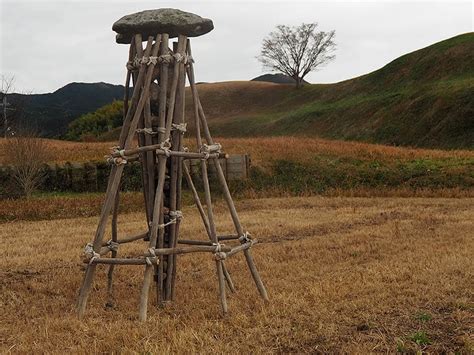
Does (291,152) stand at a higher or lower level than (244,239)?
higher

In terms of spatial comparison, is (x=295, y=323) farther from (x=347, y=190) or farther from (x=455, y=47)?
(x=455, y=47)

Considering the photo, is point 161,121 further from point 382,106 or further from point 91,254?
point 382,106

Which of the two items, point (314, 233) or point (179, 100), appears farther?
point (314, 233)

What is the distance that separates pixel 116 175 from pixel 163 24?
1876mm

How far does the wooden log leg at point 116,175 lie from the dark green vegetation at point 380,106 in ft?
93.7

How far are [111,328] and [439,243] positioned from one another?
6357 mm

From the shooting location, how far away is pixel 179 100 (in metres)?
6.27

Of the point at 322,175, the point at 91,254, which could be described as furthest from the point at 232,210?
the point at 322,175

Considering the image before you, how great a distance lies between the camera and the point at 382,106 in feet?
142

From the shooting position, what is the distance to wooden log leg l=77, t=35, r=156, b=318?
5.65 meters

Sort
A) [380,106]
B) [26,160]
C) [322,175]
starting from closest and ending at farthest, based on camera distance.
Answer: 1. [26,160]
2. [322,175]
3. [380,106]

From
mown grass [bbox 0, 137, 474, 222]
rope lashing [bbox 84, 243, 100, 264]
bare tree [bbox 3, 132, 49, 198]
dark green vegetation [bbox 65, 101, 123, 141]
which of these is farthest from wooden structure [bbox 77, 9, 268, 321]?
dark green vegetation [bbox 65, 101, 123, 141]

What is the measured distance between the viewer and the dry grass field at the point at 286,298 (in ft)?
15.2

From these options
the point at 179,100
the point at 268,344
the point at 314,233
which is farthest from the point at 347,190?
the point at 268,344
